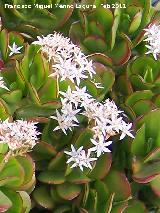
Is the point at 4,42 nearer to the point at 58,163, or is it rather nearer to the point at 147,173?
the point at 58,163

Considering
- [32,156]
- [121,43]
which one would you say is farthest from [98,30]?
[32,156]

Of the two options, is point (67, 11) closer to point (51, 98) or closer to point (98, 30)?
point (98, 30)

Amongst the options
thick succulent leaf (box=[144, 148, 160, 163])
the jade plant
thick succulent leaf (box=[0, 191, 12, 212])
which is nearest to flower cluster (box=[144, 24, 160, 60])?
the jade plant

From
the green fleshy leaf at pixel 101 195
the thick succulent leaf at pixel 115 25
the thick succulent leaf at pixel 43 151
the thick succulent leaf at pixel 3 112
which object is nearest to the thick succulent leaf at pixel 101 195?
the green fleshy leaf at pixel 101 195

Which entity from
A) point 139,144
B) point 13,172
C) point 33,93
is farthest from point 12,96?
point 139,144

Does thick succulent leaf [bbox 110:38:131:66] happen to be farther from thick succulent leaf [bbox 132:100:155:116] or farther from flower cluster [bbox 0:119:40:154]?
flower cluster [bbox 0:119:40:154]
